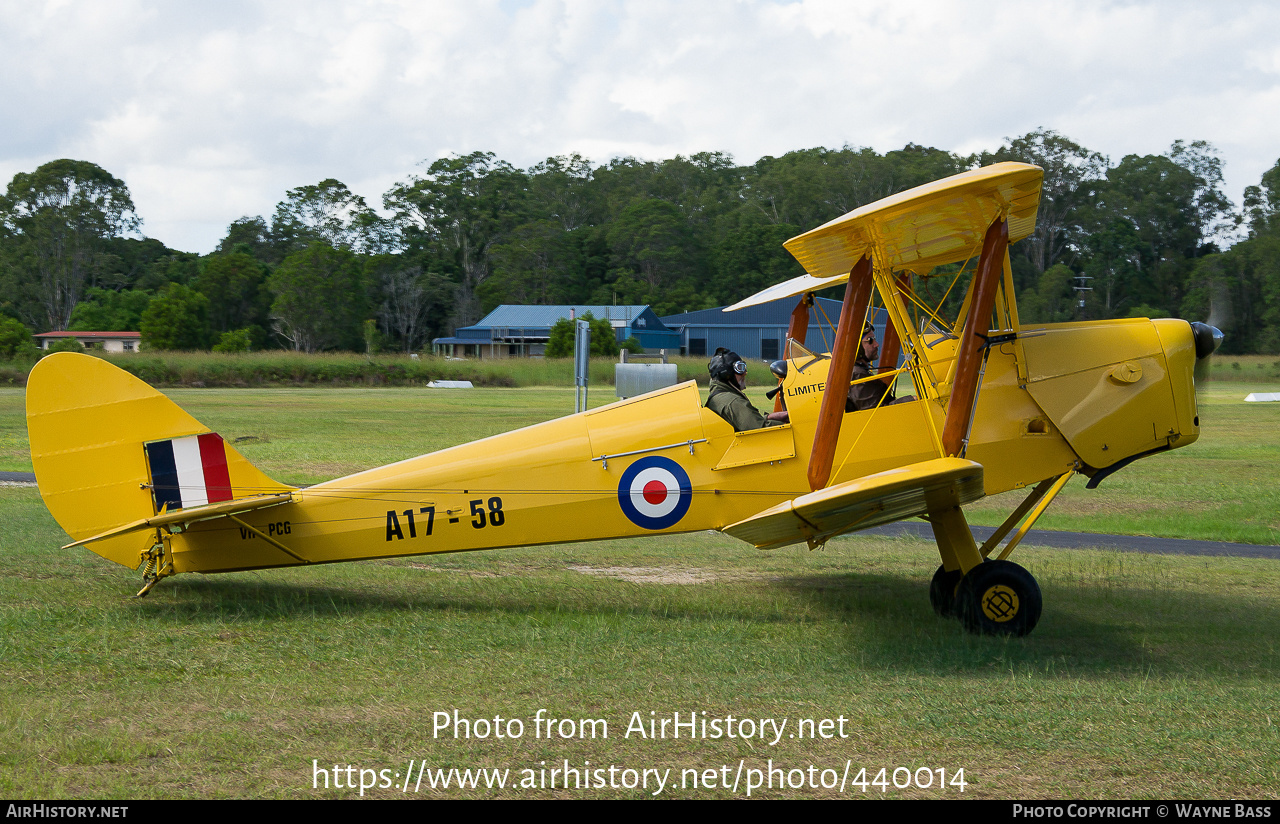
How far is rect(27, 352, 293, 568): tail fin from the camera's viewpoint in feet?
23.0

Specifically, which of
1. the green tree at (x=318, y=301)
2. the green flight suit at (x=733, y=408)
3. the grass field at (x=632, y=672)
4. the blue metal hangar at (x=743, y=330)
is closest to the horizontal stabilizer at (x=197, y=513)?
the grass field at (x=632, y=672)

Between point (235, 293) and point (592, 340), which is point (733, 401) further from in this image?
point (235, 293)

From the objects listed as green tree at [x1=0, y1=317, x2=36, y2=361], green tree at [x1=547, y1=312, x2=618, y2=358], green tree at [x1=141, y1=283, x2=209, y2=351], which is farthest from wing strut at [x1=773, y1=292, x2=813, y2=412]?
green tree at [x1=141, y1=283, x2=209, y2=351]

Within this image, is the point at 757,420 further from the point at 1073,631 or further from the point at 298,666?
the point at 298,666

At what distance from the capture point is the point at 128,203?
97312 millimetres

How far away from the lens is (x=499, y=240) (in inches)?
3861

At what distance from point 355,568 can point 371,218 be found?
9734 centimetres

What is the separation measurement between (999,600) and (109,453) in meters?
6.57

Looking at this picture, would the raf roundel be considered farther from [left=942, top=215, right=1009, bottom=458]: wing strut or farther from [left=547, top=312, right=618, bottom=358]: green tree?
[left=547, top=312, right=618, bottom=358]: green tree

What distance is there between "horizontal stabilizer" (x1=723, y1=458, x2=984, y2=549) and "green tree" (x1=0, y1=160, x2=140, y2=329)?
9629 cm

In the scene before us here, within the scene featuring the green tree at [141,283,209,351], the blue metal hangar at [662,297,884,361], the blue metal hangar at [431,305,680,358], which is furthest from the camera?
the blue metal hangar at [431,305,680,358]

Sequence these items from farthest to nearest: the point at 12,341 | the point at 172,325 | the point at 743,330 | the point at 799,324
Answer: the point at 743,330 → the point at 172,325 → the point at 12,341 → the point at 799,324

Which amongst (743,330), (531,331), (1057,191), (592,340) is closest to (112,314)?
(531,331)
